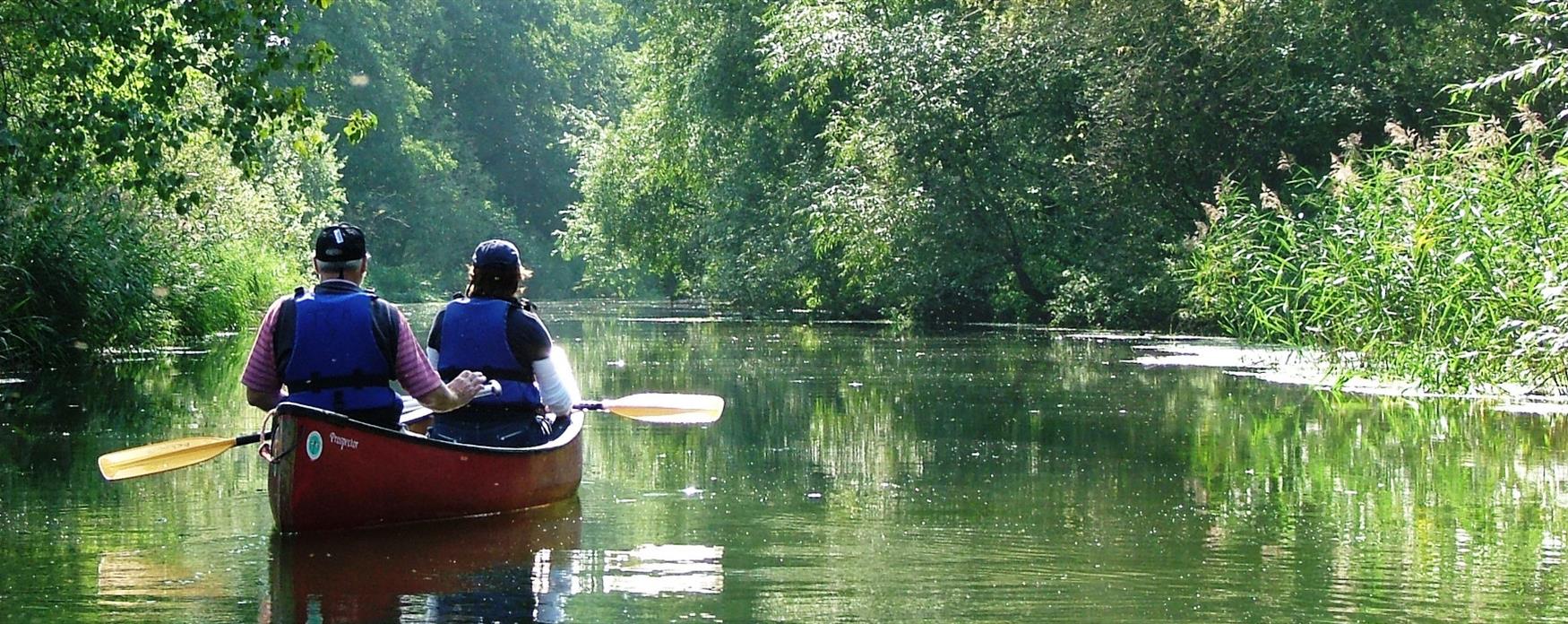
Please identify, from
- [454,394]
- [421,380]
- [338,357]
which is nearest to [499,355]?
[454,394]

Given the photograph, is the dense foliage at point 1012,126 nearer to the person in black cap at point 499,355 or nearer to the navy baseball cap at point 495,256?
the person in black cap at point 499,355

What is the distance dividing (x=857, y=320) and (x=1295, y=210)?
9.63 metres

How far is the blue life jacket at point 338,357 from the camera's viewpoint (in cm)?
714

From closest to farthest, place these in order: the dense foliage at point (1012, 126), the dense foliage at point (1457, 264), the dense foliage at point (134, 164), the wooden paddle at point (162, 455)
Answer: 1. the wooden paddle at point (162, 455)
2. the dense foliage at point (134, 164)
3. the dense foliage at point (1457, 264)
4. the dense foliage at point (1012, 126)

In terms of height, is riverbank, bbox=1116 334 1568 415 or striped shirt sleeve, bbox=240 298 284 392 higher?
striped shirt sleeve, bbox=240 298 284 392

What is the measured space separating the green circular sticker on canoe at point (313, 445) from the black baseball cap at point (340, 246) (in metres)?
0.64

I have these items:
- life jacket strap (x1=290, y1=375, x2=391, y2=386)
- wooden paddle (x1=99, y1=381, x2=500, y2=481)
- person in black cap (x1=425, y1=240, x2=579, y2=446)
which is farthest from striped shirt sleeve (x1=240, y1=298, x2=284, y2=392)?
person in black cap (x1=425, y1=240, x2=579, y2=446)

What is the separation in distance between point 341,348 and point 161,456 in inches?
43.7

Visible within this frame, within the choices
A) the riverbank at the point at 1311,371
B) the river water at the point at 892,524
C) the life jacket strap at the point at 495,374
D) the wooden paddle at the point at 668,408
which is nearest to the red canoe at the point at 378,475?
the river water at the point at 892,524

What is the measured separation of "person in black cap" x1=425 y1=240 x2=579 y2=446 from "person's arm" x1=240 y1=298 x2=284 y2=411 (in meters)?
0.76

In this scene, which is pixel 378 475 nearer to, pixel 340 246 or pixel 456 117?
pixel 340 246

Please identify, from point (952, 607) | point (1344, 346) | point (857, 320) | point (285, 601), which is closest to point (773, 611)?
point (952, 607)

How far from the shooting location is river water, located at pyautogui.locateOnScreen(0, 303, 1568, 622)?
19.4 feet

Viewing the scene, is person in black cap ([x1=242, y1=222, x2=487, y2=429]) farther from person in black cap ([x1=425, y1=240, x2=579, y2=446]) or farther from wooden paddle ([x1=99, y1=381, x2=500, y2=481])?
person in black cap ([x1=425, y1=240, x2=579, y2=446])
